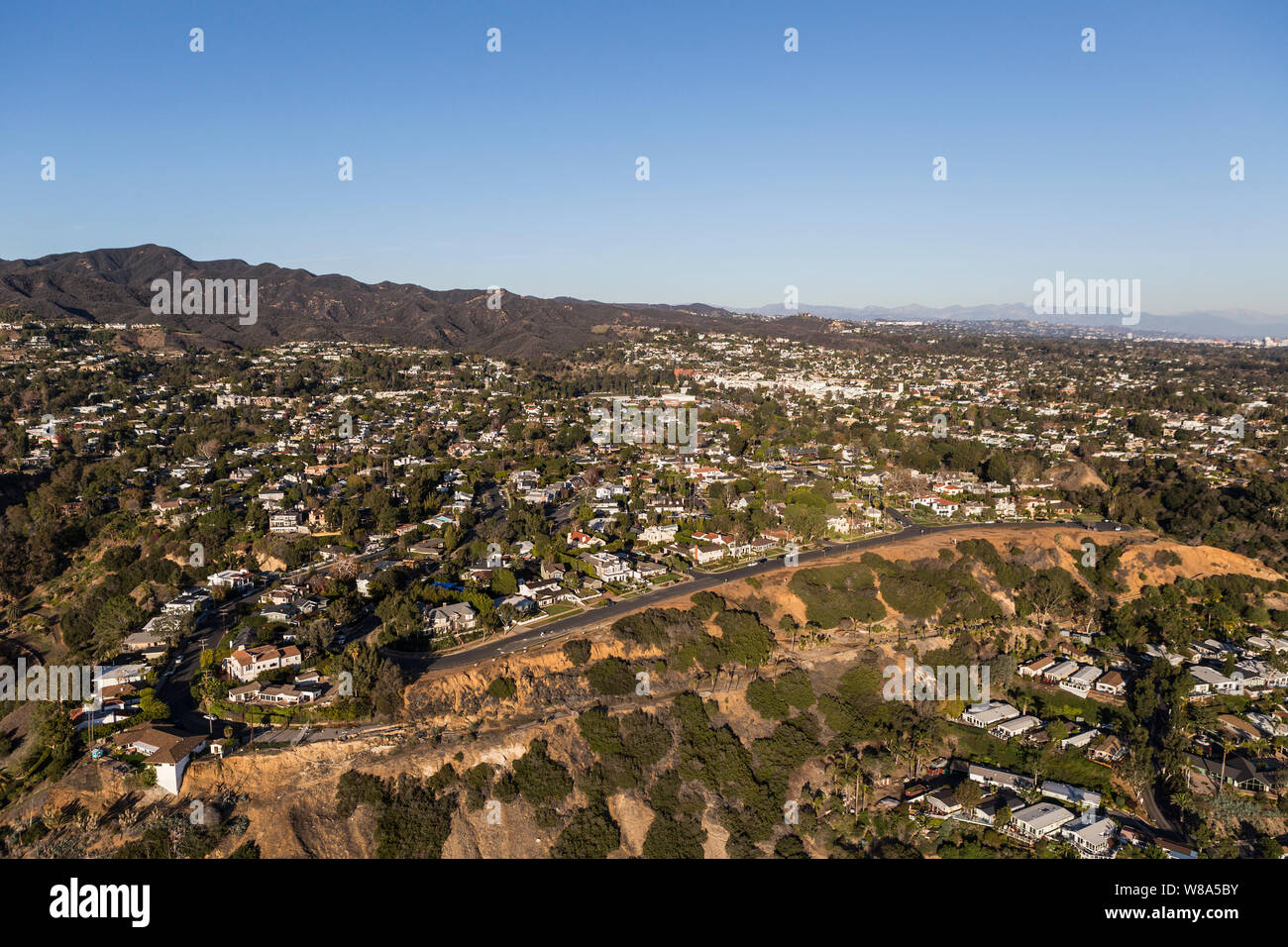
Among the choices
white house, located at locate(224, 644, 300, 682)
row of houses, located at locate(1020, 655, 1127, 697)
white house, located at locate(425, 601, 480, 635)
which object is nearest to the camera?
white house, located at locate(224, 644, 300, 682)

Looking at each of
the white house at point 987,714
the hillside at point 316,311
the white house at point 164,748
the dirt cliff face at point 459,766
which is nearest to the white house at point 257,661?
the white house at point 164,748

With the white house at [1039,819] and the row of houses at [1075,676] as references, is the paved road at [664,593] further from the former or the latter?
the white house at [1039,819]

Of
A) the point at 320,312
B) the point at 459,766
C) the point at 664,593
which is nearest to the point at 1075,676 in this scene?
the point at 664,593

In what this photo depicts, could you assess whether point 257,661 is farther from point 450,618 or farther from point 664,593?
point 664,593

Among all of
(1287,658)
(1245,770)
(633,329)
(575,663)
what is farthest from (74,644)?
(633,329)

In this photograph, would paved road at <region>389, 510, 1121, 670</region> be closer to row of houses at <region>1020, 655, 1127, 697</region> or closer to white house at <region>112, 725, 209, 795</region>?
white house at <region>112, 725, 209, 795</region>

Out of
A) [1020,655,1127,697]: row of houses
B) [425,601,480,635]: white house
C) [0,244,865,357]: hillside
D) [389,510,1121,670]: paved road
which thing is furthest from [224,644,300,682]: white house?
[0,244,865,357]: hillside

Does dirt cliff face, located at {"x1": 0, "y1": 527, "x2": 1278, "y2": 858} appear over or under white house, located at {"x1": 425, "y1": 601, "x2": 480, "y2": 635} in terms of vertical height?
under
